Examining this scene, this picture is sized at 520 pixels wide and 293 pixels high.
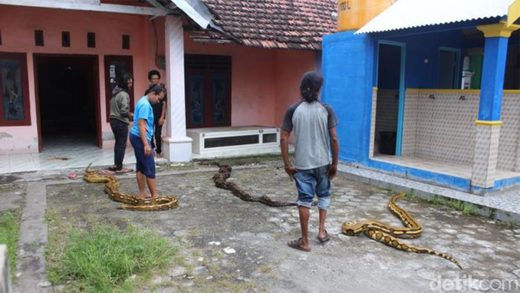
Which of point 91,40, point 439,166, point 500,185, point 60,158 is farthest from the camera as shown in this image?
point 91,40

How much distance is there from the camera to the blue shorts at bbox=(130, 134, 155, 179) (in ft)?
18.7

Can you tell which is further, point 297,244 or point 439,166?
point 439,166

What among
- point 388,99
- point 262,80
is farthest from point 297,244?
point 262,80

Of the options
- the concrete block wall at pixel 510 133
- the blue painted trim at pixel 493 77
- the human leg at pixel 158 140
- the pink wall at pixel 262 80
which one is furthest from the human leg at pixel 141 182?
the concrete block wall at pixel 510 133

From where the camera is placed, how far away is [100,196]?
21.2ft

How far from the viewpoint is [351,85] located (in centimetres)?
859

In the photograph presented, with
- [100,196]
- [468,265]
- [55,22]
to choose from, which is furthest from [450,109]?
[55,22]

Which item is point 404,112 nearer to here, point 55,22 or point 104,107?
point 104,107

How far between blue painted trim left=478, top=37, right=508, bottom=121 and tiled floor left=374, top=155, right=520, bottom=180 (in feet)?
3.81

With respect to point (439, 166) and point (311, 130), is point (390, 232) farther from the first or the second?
point (439, 166)

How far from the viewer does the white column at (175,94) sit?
29.4 feet

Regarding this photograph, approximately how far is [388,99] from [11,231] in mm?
7570
